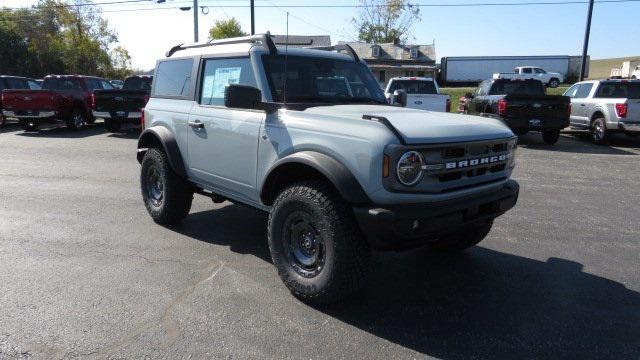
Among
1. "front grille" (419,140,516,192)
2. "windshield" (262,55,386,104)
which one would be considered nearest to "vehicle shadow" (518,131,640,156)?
"windshield" (262,55,386,104)

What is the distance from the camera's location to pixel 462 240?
189 inches

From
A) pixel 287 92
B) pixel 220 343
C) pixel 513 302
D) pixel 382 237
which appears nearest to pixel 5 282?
pixel 220 343

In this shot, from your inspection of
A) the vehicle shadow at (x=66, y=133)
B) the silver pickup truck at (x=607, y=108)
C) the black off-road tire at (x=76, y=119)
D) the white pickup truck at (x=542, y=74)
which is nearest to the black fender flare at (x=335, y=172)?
the silver pickup truck at (x=607, y=108)

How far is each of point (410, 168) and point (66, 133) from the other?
617 inches

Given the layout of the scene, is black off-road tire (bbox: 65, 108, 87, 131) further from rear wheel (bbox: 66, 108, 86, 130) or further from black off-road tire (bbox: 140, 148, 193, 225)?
black off-road tire (bbox: 140, 148, 193, 225)

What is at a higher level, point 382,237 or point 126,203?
point 382,237

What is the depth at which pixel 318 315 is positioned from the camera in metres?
3.64

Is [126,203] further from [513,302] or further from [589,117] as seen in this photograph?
[589,117]

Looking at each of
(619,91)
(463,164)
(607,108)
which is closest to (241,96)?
(463,164)

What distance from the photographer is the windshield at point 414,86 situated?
1550cm

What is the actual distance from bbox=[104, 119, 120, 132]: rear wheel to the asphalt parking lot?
9187mm

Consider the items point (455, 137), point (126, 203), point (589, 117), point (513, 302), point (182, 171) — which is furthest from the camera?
point (589, 117)

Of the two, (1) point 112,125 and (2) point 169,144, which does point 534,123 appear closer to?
(2) point 169,144

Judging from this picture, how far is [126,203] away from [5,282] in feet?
9.30
